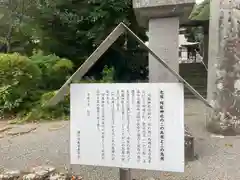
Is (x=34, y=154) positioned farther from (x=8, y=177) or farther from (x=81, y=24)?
(x=81, y=24)

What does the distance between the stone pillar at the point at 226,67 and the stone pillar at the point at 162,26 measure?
38.3 inches

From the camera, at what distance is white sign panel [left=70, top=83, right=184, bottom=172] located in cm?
240

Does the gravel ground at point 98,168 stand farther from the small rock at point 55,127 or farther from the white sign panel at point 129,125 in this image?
the white sign panel at point 129,125

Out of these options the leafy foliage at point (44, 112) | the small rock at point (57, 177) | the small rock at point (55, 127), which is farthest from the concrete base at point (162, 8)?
the leafy foliage at point (44, 112)

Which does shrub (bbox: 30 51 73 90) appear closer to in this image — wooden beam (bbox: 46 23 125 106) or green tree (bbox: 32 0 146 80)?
green tree (bbox: 32 0 146 80)

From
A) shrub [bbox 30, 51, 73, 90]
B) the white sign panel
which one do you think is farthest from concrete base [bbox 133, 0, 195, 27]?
shrub [bbox 30, 51, 73, 90]

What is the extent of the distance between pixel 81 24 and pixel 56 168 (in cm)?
892

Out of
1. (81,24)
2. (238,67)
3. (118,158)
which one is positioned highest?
(81,24)

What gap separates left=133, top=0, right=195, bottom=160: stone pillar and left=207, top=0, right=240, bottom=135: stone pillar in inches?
38.3

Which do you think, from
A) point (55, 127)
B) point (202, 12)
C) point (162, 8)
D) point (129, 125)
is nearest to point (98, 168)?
point (129, 125)

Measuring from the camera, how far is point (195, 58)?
67.6 feet

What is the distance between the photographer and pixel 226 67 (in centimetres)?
568

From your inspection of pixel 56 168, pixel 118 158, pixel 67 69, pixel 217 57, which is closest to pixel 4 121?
pixel 67 69

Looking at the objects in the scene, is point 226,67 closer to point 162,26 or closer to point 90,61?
point 162,26
